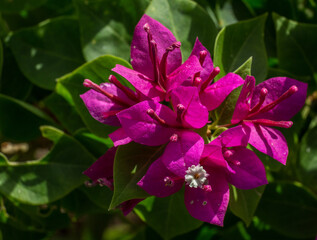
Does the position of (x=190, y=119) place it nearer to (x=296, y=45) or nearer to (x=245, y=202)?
(x=245, y=202)

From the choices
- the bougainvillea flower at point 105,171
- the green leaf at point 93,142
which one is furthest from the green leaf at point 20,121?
the bougainvillea flower at point 105,171

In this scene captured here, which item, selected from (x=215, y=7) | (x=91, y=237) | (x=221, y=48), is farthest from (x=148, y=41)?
(x=91, y=237)

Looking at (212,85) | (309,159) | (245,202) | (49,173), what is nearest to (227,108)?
(212,85)

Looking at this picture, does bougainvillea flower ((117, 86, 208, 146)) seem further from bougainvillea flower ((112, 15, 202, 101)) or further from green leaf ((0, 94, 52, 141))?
green leaf ((0, 94, 52, 141))

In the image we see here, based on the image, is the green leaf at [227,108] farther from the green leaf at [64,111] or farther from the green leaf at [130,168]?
the green leaf at [64,111]

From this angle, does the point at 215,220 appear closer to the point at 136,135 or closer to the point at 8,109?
the point at 136,135

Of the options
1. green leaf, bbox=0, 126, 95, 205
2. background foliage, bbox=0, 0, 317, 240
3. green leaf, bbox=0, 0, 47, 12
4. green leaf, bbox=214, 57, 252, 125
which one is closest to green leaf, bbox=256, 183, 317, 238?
background foliage, bbox=0, 0, 317, 240
